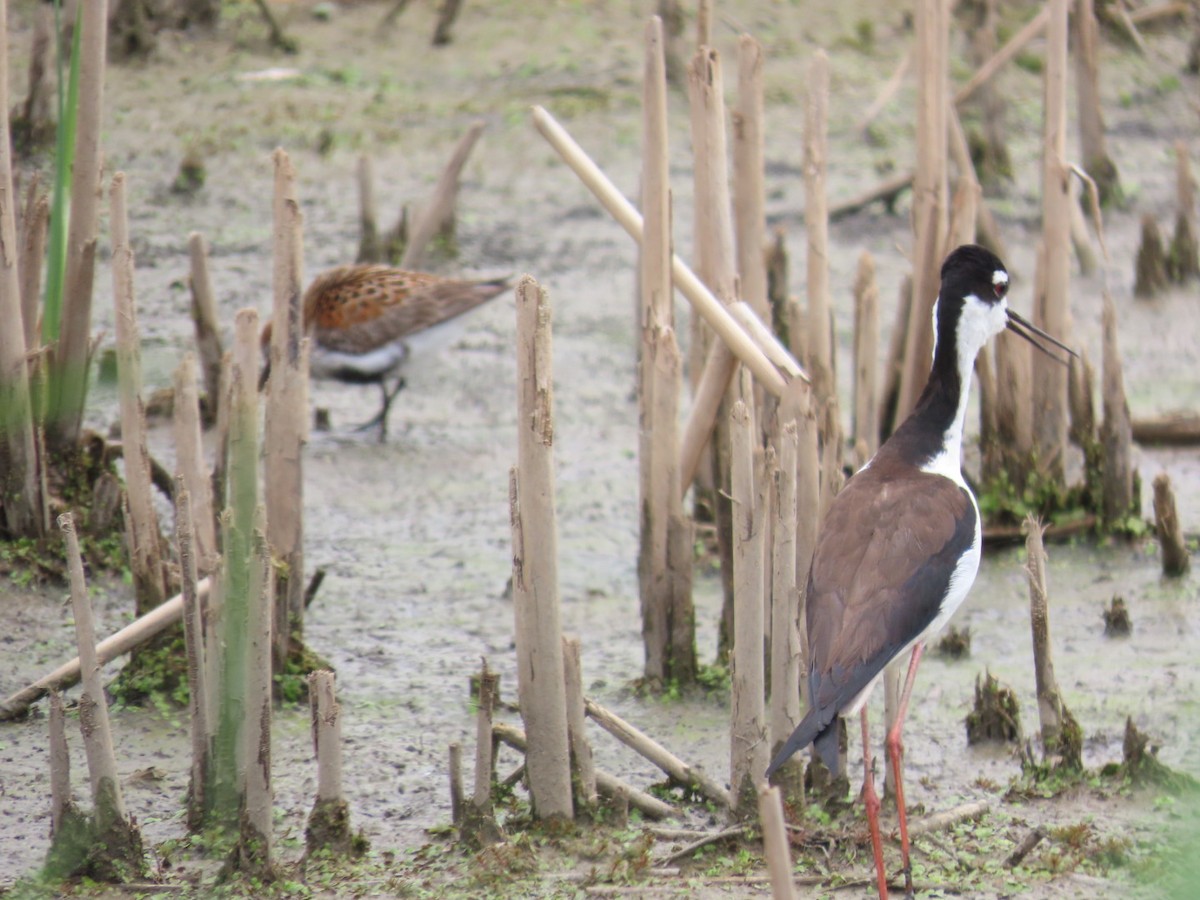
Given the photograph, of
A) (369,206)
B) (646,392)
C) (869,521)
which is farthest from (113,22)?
(869,521)

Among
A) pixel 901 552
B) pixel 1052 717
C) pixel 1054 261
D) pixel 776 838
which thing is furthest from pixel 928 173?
pixel 776 838

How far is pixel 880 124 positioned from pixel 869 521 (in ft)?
20.7

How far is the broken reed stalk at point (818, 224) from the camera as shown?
488 centimetres

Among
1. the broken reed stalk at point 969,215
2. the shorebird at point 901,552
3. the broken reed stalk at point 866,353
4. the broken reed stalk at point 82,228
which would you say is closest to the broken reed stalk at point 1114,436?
the broken reed stalk at point 969,215

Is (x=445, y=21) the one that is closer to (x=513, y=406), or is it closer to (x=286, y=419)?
(x=513, y=406)

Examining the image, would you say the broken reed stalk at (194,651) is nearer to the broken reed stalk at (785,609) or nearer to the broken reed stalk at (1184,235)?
the broken reed stalk at (785,609)

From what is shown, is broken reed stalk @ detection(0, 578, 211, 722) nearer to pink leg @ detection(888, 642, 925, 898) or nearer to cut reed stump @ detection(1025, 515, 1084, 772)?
pink leg @ detection(888, 642, 925, 898)

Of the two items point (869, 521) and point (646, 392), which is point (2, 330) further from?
point (869, 521)

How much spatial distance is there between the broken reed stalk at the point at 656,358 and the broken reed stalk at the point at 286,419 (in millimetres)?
899

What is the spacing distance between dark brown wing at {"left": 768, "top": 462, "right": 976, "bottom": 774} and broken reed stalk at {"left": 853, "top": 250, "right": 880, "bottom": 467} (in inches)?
47.0

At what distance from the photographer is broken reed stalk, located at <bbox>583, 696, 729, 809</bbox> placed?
395 centimetres

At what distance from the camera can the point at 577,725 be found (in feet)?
12.5

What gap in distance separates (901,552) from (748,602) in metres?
0.54

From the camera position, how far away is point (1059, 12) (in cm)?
557
